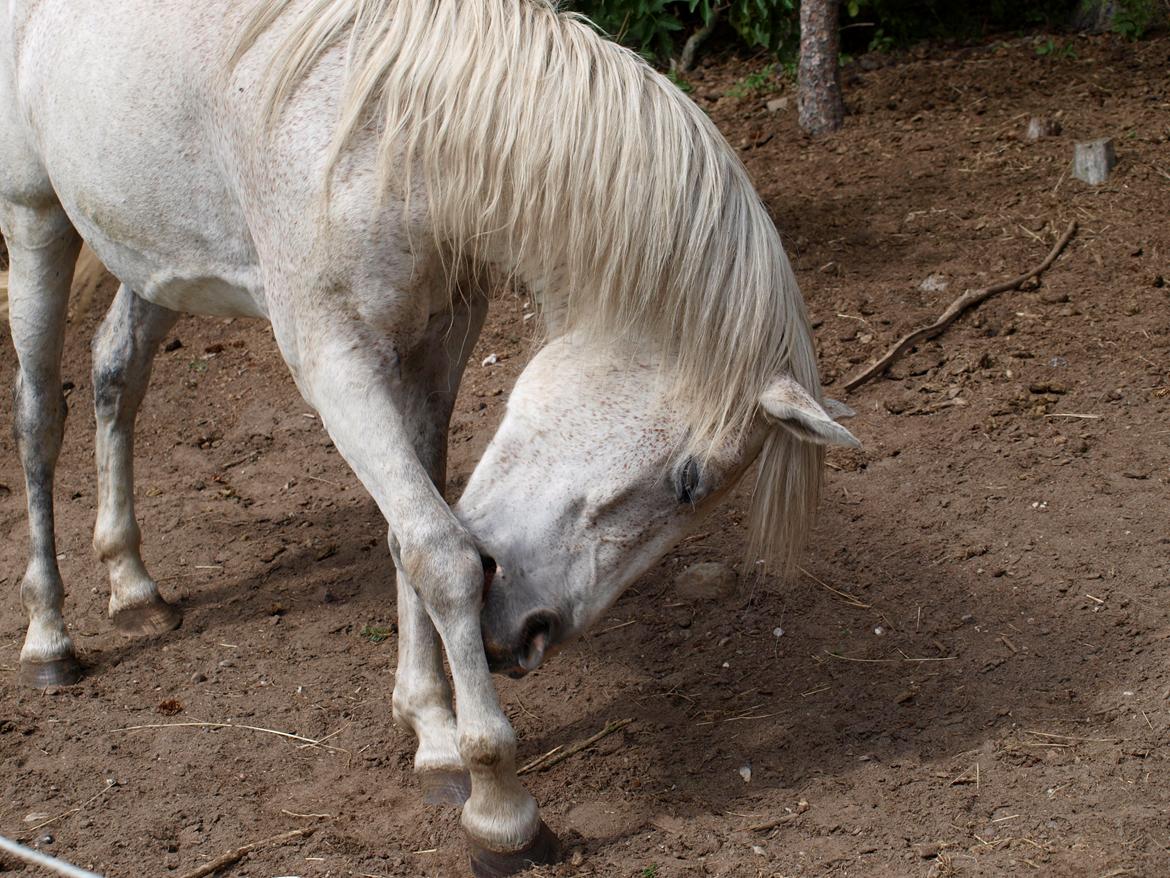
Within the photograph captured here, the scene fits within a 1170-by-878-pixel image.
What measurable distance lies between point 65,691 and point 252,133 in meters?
1.93

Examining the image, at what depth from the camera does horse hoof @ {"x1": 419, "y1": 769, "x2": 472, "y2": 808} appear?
9.46 ft

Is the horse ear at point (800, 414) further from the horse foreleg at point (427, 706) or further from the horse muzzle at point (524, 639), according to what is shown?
the horse foreleg at point (427, 706)

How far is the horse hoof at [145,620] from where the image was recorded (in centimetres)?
394

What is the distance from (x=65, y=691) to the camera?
3646mm

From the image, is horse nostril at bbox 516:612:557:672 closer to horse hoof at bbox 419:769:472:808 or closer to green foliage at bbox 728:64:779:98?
horse hoof at bbox 419:769:472:808

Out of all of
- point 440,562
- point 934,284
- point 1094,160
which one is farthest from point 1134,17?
point 440,562

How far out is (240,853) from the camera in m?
2.72

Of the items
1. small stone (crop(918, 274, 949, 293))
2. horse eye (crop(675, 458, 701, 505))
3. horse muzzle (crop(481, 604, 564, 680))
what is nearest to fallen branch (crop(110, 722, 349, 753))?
horse muzzle (crop(481, 604, 564, 680))

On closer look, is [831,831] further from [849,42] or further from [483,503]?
[849,42]

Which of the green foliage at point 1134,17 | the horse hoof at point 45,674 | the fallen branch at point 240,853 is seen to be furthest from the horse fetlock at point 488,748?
the green foliage at point 1134,17

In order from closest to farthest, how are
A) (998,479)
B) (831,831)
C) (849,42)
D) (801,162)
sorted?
(831,831) → (998,479) → (801,162) → (849,42)

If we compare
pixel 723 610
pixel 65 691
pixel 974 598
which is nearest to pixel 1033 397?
pixel 974 598

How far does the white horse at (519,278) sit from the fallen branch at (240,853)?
1.46ft

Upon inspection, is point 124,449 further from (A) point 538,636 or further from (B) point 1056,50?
(B) point 1056,50
